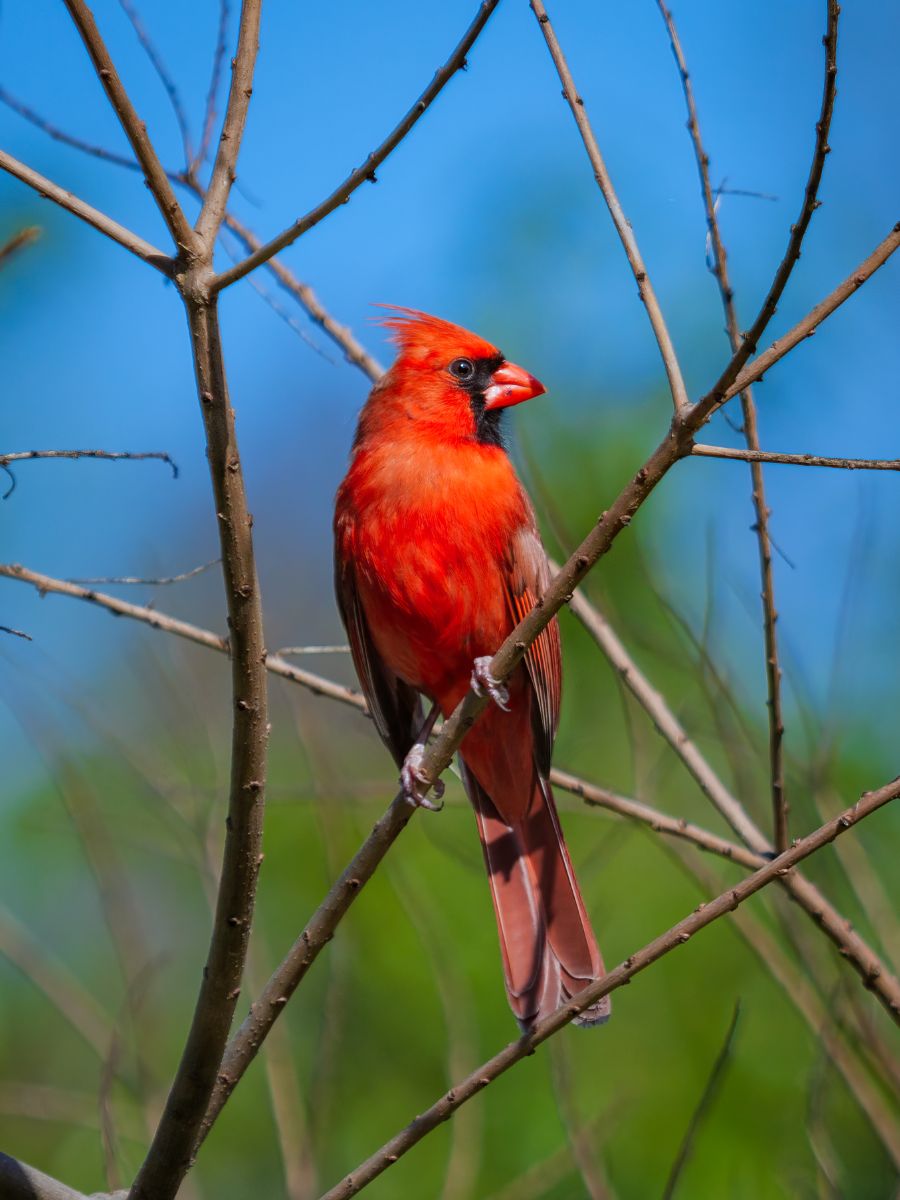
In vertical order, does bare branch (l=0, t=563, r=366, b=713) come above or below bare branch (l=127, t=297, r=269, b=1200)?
above

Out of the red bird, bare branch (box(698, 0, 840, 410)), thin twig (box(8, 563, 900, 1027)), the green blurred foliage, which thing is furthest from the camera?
the green blurred foliage

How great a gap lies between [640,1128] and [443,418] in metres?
2.31

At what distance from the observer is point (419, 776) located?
9.30ft

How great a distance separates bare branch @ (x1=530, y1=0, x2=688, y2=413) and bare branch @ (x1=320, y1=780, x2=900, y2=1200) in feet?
2.32

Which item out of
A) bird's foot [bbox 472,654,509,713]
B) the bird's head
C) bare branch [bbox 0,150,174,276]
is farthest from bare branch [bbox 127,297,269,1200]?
the bird's head

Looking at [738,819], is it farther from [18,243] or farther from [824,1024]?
[18,243]

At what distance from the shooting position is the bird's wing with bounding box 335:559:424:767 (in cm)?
360

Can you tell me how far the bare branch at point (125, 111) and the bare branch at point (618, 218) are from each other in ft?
2.74

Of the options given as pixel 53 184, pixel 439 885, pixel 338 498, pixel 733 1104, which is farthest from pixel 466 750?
pixel 53 184

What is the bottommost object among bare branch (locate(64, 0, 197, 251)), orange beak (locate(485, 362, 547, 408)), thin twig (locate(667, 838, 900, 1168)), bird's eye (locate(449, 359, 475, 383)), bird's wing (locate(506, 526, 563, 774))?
thin twig (locate(667, 838, 900, 1168))

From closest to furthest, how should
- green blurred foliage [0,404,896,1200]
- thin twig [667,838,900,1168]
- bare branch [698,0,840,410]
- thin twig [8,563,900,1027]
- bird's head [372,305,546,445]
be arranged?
bare branch [698,0,840,410] → thin twig [8,563,900,1027] → thin twig [667,838,900,1168] → green blurred foliage [0,404,896,1200] → bird's head [372,305,546,445]

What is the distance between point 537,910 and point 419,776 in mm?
808

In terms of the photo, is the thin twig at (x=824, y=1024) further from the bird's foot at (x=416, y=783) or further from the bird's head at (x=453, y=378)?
the bird's head at (x=453, y=378)

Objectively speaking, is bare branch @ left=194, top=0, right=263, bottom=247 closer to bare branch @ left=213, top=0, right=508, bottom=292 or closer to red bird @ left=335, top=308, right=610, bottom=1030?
bare branch @ left=213, top=0, right=508, bottom=292
